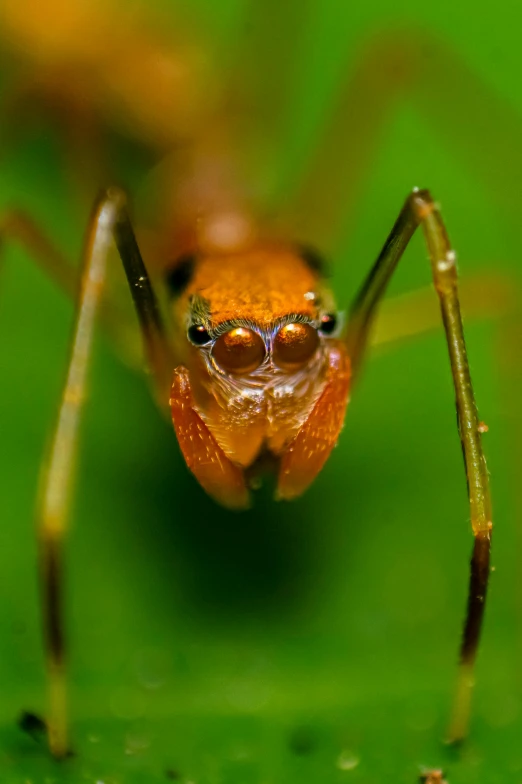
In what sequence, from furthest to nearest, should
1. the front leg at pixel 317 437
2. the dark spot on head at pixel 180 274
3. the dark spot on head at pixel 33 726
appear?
the dark spot on head at pixel 180 274, the front leg at pixel 317 437, the dark spot on head at pixel 33 726

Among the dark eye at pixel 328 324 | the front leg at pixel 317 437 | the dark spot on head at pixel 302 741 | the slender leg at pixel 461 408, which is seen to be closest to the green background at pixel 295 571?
the dark spot on head at pixel 302 741

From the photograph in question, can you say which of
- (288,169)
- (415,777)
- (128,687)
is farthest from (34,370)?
(415,777)

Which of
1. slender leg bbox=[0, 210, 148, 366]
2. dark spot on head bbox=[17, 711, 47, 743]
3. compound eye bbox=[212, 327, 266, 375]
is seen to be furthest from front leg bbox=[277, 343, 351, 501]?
slender leg bbox=[0, 210, 148, 366]

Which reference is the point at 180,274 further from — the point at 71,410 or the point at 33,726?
the point at 33,726

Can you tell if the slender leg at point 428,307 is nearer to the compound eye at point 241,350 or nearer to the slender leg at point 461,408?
the slender leg at point 461,408

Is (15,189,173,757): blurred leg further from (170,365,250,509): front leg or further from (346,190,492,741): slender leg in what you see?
(346,190,492,741): slender leg

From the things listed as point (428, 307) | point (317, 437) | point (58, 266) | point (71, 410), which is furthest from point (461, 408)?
point (58, 266)

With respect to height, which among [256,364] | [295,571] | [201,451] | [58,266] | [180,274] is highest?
[58,266]
